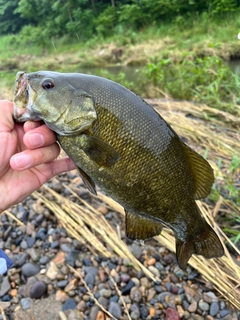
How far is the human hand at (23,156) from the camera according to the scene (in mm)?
1768

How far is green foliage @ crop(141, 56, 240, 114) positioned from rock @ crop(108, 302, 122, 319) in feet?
13.3

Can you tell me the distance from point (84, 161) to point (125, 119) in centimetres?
33

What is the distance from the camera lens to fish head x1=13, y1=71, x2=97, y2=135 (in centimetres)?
170

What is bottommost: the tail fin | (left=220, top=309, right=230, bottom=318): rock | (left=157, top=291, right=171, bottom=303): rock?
(left=220, top=309, right=230, bottom=318): rock

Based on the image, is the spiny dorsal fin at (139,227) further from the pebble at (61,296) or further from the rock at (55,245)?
the rock at (55,245)

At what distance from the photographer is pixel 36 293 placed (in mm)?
2771

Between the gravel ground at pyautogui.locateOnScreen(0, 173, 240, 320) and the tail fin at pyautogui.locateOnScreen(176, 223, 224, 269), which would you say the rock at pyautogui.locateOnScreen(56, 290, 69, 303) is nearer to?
the gravel ground at pyautogui.locateOnScreen(0, 173, 240, 320)

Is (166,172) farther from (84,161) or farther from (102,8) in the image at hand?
(102,8)

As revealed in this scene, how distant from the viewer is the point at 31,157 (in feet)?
5.88

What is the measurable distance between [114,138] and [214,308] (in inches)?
70.1

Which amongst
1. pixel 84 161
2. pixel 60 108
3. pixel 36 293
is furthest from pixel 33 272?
pixel 60 108

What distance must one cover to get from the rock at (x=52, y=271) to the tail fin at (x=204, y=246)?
146 centimetres

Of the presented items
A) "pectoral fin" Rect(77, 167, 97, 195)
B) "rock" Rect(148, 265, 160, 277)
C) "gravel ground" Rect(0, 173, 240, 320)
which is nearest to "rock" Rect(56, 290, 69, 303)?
"gravel ground" Rect(0, 173, 240, 320)

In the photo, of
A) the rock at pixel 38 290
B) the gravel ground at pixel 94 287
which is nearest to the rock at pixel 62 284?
the gravel ground at pixel 94 287
